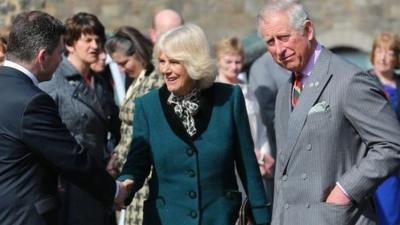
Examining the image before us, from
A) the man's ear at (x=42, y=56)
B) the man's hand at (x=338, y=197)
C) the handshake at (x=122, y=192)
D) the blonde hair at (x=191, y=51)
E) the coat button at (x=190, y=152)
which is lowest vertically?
the handshake at (x=122, y=192)

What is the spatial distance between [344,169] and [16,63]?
165 cm

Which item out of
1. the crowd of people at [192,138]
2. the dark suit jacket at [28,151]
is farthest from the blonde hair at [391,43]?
the dark suit jacket at [28,151]

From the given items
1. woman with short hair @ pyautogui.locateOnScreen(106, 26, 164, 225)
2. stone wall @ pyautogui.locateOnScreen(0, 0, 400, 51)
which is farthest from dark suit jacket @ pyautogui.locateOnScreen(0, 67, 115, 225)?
stone wall @ pyautogui.locateOnScreen(0, 0, 400, 51)

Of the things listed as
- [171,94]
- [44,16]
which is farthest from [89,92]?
[44,16]

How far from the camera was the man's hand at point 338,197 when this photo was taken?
19.1 ft

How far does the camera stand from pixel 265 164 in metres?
8.88

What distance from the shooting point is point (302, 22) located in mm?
6020

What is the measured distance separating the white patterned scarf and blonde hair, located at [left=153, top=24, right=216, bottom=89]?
76 millimetres

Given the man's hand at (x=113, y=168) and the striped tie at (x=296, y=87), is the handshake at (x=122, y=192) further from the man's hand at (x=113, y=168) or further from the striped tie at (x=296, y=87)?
the man's hand at (x=113, y=168)

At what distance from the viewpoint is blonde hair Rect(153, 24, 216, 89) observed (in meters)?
6.47

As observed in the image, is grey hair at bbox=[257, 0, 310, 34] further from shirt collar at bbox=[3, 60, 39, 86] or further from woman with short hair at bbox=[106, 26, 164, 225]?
woman with short hair at bbox=[106, 26, 164, 225]

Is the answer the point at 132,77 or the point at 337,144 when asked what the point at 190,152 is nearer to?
the point at 337,144

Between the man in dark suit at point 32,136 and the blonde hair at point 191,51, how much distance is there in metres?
0.71

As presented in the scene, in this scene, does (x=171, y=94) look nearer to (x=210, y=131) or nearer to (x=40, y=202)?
(x=210, y=131)
